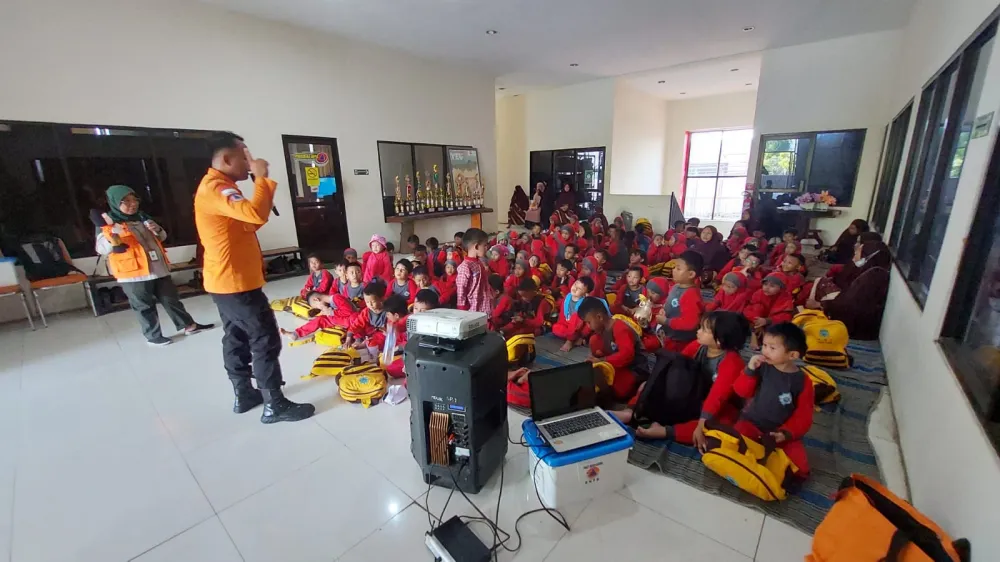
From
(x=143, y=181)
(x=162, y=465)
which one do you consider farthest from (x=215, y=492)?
(x=143, y=181)

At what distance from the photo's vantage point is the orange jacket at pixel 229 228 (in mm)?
1864

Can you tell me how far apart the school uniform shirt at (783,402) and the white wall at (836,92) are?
21.9 feet

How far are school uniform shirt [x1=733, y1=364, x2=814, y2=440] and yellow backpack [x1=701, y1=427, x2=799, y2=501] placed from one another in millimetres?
139

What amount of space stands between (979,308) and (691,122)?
10959 mm

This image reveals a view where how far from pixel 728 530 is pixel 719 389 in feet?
1.97

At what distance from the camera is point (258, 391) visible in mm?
2393

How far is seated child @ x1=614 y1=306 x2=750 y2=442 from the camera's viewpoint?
1893mm

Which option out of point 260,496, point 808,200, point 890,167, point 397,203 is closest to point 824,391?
point 260,496

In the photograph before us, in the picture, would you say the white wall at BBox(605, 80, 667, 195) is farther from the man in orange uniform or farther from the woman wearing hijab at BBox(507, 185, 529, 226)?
the man in orange uniform

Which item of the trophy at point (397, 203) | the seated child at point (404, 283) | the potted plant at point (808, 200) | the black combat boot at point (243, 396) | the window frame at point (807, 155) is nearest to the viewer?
the black combat boot at point (243, 396)

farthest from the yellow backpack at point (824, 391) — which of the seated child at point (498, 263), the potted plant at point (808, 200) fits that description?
the potted plant at point (808, 200)

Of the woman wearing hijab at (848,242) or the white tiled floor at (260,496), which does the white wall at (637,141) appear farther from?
the white tiled floor at (260,496)

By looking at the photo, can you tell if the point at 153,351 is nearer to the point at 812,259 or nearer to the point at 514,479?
the point at 514,479

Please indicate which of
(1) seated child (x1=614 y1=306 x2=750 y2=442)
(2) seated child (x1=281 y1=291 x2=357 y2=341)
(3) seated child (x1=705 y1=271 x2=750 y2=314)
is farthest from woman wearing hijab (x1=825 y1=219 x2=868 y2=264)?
(2) seated child (x1=281 y1=291 x2=357 y2=341)
